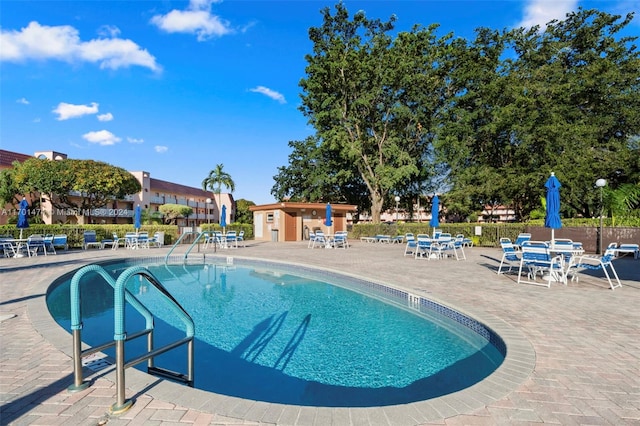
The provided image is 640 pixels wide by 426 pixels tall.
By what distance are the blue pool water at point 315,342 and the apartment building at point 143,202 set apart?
33338 millimetres

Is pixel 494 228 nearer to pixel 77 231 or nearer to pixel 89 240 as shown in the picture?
pixel 89 240

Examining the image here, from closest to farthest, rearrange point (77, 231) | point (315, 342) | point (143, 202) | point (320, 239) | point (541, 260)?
point (315, 342), point (541, 260), point (77, 231), point (320, 239), point (143, 202)

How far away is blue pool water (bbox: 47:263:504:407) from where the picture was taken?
12.3 feet

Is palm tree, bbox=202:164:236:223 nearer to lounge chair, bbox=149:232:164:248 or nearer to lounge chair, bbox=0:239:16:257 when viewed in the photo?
lounge chair, bbox=149:232:164:248

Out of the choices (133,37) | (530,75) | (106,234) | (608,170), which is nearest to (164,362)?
(133,37)

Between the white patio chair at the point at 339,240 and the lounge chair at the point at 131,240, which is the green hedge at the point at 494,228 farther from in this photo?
the lounge chair at the point at 131,240

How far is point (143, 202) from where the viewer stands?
48469 mm

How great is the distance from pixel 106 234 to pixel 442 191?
26872mm

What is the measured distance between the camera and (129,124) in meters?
20.4

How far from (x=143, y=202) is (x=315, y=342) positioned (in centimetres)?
5045

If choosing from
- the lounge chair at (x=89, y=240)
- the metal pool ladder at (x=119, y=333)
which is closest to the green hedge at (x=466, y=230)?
the lounge chair at (x=89, y=240)

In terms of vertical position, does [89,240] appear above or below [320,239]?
above

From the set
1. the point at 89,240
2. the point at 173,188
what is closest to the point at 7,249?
the point at 89,240

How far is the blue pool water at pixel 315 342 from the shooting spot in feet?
12.3
